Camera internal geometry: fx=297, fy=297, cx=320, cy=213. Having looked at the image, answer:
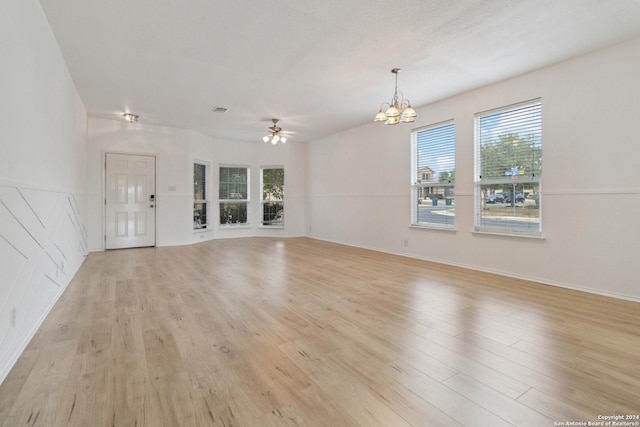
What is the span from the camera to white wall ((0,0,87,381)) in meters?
1.94

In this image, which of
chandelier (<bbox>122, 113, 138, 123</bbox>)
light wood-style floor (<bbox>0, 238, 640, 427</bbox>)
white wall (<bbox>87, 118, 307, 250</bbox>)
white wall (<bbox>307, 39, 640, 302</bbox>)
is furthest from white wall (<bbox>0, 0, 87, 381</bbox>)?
white wall (<bbox>307, 39, 640, 302</bbox>)

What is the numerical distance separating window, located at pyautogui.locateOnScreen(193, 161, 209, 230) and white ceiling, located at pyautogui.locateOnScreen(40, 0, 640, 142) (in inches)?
112

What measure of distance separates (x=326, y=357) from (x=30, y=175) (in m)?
2.74

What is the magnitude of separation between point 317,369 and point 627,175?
12.8 feet

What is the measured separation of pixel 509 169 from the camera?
168 inches

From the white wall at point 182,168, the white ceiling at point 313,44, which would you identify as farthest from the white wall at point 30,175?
the white wall at point 182,168

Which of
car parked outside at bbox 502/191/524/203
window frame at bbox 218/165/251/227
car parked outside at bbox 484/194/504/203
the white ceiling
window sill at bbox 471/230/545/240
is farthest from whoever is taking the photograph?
window frame at bbox 218/165/251/227

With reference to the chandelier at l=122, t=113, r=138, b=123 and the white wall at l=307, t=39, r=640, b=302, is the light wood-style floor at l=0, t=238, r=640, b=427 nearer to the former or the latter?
the white wall at l=307, t=39, r=640, b=302

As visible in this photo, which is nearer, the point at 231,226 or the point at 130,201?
the point at 130,201

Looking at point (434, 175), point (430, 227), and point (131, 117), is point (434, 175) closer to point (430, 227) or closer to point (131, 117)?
point (430, 227)

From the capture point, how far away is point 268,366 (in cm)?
191

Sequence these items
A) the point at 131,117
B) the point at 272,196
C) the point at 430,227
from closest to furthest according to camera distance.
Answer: the point at 430,227 → the point at 131,117 → the point at 272,196

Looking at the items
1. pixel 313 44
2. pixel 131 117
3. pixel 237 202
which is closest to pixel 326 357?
pixel 313 44

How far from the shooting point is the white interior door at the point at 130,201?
643 centimetres
